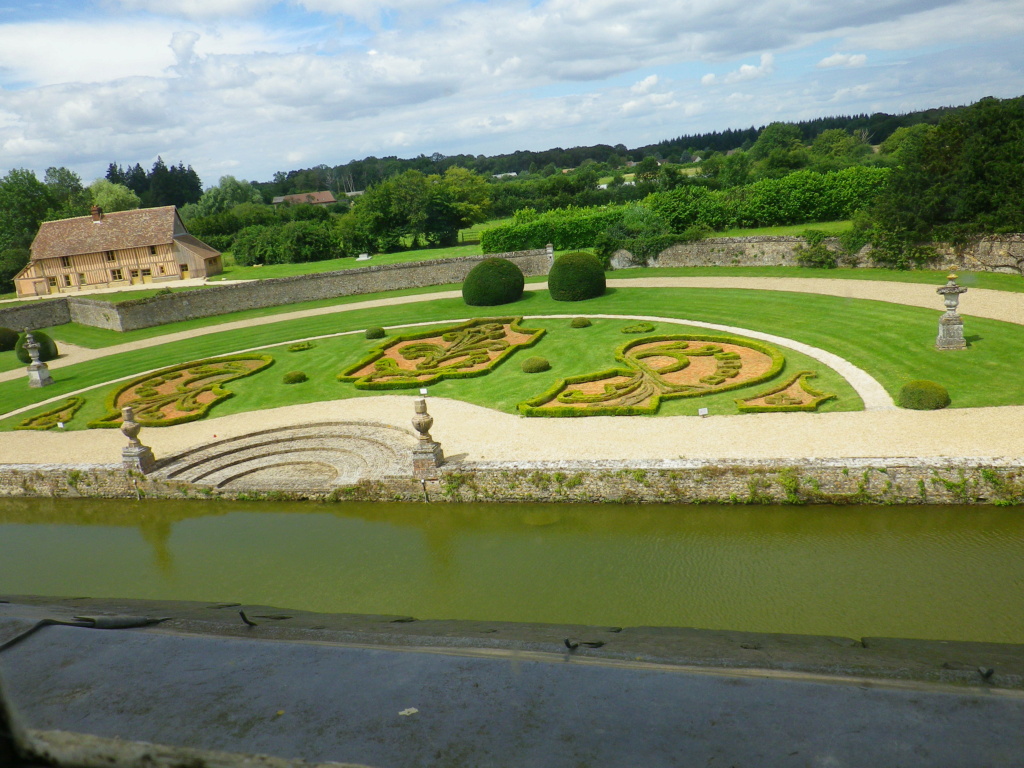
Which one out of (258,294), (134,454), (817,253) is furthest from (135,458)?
(817,253)

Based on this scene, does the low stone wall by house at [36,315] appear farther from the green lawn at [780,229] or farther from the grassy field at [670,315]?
the green lawn at [780,229]

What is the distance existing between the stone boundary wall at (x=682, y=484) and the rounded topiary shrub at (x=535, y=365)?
7.48 meters

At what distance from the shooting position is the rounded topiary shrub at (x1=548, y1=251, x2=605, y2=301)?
31.3 meters

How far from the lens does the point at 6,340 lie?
35.9 meters

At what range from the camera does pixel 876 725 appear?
8.98 ft

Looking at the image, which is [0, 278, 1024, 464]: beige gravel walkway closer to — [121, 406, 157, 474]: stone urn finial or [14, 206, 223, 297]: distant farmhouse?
[121, 406, 157, 474]: stone urn finial

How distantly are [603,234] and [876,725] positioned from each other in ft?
128

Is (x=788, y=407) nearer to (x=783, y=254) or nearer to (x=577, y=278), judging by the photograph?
(x=577, y=278)

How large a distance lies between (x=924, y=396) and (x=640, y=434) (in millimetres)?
6062

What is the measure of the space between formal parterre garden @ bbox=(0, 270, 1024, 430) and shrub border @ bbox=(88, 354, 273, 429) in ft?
0.16

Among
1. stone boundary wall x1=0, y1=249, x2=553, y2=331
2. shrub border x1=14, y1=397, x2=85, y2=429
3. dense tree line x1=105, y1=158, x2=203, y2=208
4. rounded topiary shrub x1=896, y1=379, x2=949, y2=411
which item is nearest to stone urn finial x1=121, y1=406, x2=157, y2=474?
shrub border x1=14, y1=397, x2=85, y2=429

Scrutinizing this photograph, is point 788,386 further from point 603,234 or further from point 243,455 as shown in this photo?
point 603,234

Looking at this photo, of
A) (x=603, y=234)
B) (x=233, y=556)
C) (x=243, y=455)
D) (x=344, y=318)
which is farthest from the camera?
(x=603, y=234)

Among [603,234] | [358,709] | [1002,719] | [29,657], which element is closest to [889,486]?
[1002,719]
